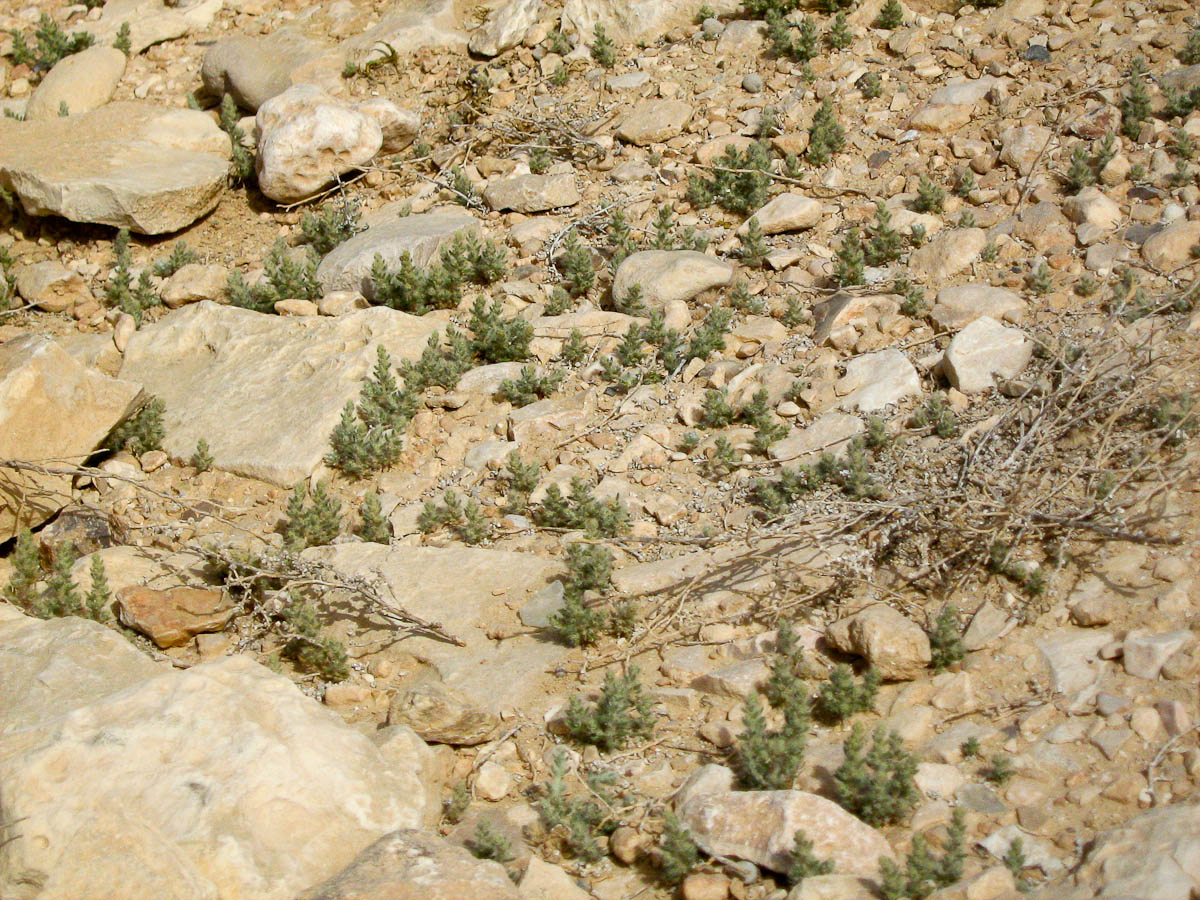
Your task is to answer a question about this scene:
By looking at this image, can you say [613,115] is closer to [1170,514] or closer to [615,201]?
[615,201]

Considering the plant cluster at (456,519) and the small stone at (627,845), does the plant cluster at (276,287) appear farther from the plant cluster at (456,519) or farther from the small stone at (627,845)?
the small stone at (627,845)

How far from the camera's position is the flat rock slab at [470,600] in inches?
184

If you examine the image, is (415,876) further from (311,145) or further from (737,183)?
(311,145)

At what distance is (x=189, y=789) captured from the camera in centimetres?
370

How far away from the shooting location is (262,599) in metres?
5.33

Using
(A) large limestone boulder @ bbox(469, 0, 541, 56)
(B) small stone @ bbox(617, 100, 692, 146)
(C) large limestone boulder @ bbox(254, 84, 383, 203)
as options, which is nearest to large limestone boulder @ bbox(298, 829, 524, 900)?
(B) small stone @ bbox(617, 100, 692, 146)

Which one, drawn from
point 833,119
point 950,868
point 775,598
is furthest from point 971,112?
point 950,868

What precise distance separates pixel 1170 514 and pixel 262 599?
3.89m

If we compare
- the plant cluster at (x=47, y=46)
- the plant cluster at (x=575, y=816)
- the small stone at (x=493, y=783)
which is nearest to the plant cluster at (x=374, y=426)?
the small stone at (x=493, y=783)

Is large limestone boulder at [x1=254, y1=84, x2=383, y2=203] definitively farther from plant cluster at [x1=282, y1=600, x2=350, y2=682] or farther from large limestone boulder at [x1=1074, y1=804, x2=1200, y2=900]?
large limestone boulder at [x1=1074, y1=804, x2=1200, y2=900]

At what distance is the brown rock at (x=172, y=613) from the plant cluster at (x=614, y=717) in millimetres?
1871

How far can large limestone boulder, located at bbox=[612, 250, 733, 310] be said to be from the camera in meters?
6.67

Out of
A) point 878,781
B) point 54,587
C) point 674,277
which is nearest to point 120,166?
point 54,587

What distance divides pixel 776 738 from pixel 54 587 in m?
3.41
